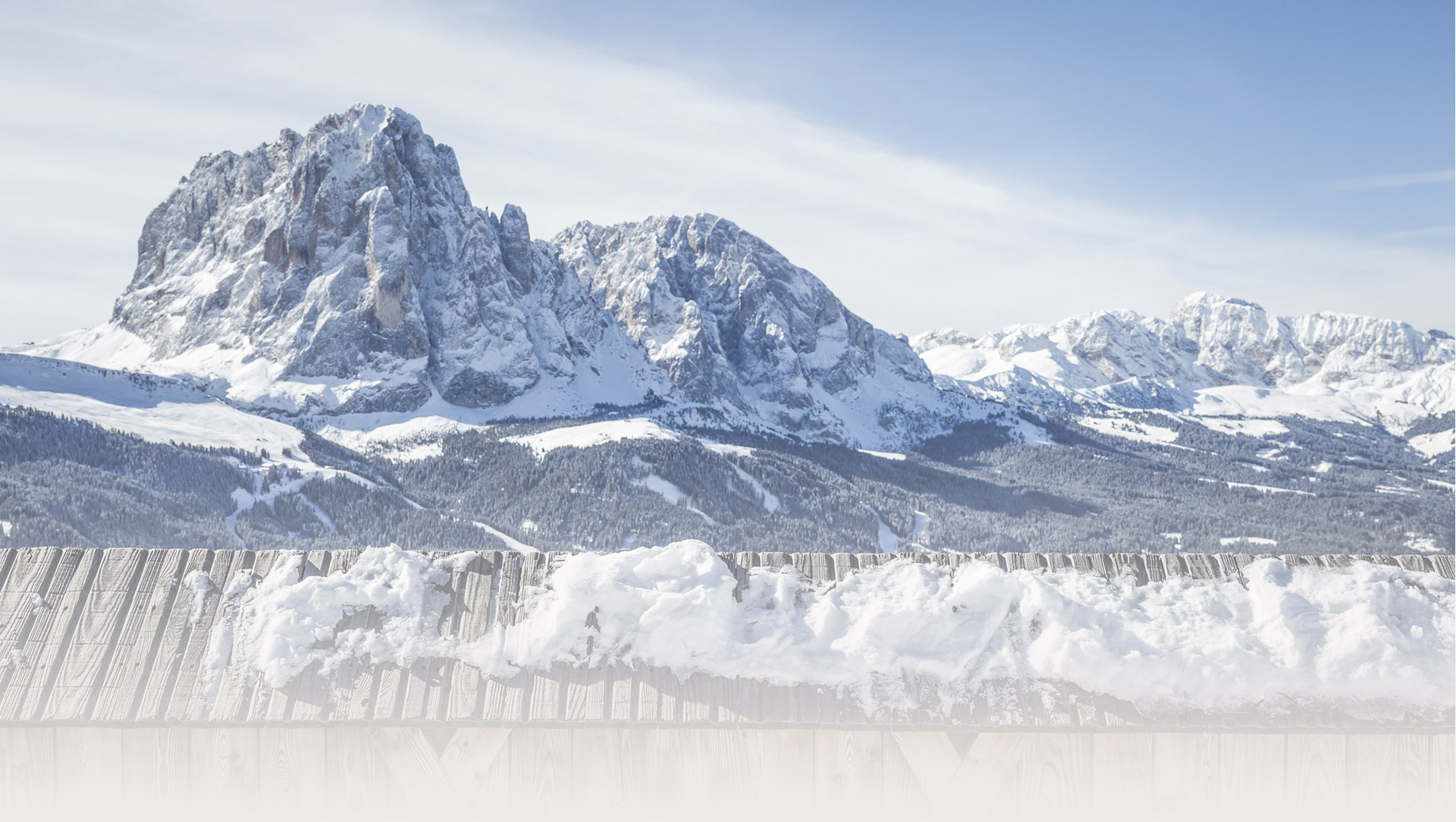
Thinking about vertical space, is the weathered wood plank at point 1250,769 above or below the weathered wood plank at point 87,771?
above

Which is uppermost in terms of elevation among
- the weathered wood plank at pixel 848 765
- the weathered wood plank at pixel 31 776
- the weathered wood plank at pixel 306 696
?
the weathered wood plank at pixel 306 696

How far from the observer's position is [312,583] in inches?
412

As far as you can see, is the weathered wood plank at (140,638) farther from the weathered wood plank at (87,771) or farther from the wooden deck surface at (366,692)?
the weathered wood plank at (87,771)

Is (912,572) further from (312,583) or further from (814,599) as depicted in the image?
(312,583)

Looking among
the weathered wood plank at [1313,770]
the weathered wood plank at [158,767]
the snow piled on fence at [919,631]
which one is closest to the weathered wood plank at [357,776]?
the snow piled on fence at [919,631]

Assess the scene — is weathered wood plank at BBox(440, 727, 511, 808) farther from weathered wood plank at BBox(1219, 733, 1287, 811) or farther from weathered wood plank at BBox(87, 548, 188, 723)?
weathered wood plank at BBox(1219, 733, 1287, 811)

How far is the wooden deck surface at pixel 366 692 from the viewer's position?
31.4 feet

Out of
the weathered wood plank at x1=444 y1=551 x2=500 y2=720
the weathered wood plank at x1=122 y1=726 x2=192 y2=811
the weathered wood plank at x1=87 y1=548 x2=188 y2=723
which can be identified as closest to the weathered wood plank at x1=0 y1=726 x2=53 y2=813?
the weathered wood plank at x1=122 y1=726 x2=192 y2=811

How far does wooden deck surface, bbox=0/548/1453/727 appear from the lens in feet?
31.4

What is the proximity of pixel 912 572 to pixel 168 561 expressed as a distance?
308 inches

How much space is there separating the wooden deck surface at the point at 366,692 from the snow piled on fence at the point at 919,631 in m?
0.15

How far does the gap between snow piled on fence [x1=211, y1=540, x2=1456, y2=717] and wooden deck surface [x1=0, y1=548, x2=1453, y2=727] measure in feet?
0.49

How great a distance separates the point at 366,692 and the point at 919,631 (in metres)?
5.31

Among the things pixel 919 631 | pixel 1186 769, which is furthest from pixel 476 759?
pixel 1186 769
